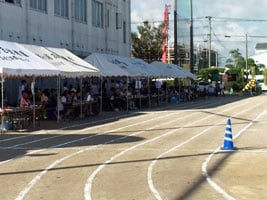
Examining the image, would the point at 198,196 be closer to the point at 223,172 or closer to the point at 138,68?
the point at 223,172

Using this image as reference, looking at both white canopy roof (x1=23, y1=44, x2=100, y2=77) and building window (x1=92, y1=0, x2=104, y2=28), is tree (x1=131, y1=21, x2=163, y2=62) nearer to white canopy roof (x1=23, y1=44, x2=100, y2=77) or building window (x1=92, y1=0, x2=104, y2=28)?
building window (x1=92, y1=0, x2=104, y2=28)

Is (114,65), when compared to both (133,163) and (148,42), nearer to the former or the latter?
(133,163)

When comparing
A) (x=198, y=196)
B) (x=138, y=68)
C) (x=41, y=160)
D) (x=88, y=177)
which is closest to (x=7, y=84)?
(x=138, y=68)

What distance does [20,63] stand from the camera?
2139cm

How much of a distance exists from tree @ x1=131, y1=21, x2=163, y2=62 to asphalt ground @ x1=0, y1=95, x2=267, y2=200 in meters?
50.2

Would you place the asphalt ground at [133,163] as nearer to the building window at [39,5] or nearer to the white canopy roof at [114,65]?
the white canopy roof at [114,65]

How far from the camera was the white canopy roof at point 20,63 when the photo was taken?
20016mm

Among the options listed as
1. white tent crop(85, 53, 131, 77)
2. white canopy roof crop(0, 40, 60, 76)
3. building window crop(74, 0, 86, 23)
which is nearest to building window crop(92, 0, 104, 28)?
building window crop(74, 0, 86, 23)

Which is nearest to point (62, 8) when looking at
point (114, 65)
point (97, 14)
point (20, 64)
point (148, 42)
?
point (114, 65)

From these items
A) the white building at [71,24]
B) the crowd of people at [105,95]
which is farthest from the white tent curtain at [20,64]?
the white building at [71,24]

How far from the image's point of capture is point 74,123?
82.2 ft

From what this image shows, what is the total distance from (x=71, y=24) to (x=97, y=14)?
7.11 meters

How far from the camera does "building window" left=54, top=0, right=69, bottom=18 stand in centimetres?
3662

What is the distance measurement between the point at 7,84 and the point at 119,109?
782cm
